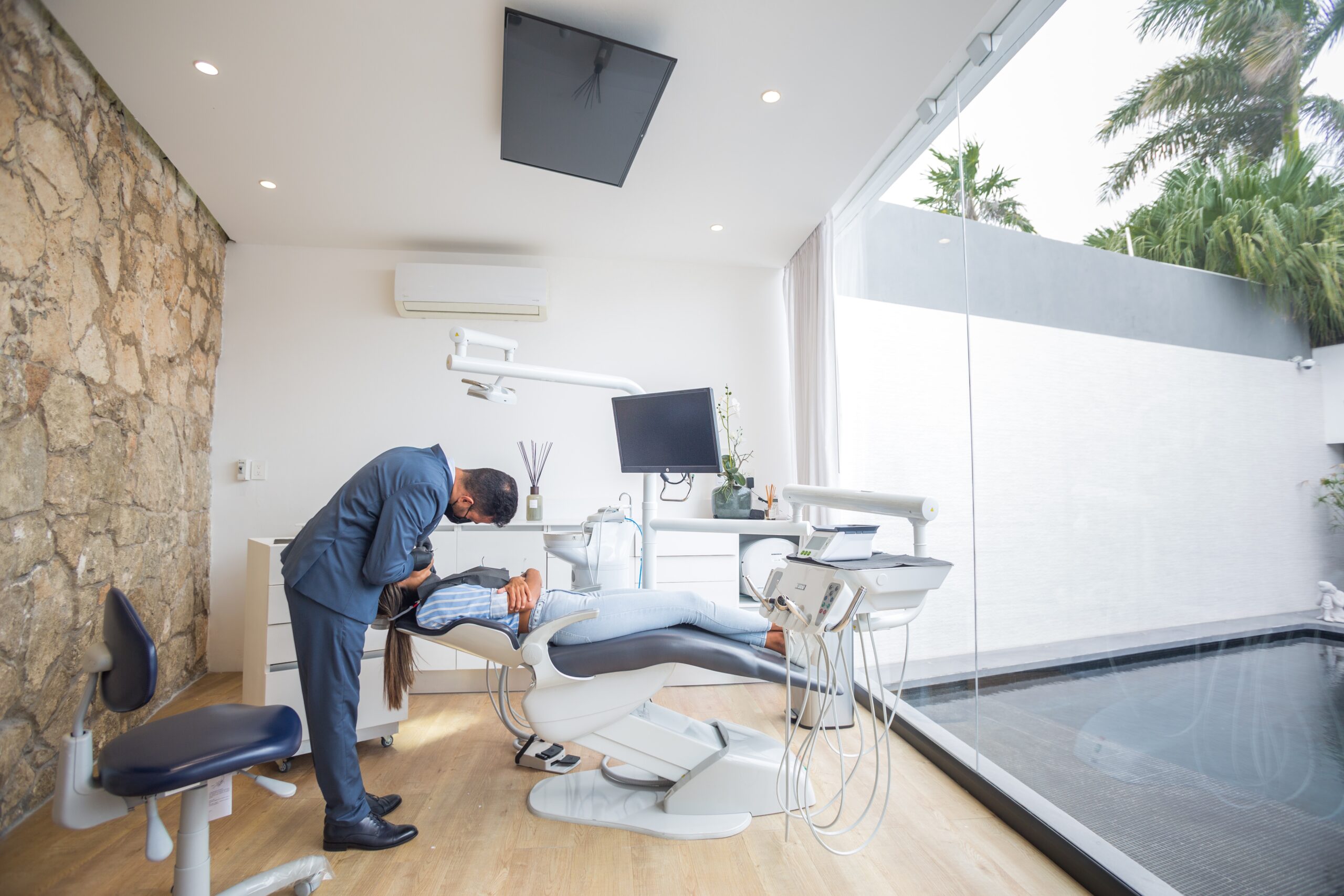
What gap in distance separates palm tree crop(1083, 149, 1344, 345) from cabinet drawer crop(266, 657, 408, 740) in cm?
274

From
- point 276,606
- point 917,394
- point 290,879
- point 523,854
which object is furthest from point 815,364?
point 290,879

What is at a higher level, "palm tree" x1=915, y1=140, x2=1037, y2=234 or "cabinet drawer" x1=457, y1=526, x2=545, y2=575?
"palm tree" x1=915, y1=140, x2=1037, y2=234

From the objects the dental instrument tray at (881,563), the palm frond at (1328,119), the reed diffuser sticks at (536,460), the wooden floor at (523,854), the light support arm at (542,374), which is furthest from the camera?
the reed diffuser sticks at (536,460)

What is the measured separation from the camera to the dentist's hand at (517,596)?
199 cm

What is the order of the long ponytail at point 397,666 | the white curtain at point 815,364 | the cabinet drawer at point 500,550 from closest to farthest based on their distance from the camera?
1. the long ponytail at point 397,666
2. the cabinet drawer at point 500,550
3. the white curtain at point 815,364

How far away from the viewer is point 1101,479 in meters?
1.70

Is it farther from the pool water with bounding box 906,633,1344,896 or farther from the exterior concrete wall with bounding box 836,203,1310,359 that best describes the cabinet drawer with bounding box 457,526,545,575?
the pool water with bounding box 906,633,1344,896

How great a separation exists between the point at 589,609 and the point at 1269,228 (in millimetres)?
1814

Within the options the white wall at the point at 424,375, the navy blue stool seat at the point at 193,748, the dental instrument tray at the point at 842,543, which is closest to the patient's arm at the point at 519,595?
the navy blue stool seat at the point at 193,748

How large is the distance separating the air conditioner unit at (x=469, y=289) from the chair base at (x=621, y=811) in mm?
2462

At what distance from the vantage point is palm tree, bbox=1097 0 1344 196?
1.20m

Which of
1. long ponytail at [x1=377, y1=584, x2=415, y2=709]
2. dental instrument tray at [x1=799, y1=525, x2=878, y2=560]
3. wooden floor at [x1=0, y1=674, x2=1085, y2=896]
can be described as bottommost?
wooden floor at [x1=0, y1=674, x2=1085, y2=896]

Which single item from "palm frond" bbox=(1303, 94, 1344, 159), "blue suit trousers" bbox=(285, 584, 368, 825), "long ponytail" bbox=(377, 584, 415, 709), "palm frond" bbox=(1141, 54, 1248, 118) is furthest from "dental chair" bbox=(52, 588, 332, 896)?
"palm frond" bbox=(1141, 54, 1248, 118)

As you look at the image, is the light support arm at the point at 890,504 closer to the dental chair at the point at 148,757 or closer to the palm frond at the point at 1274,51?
the palm frond at the point at 1274,51
